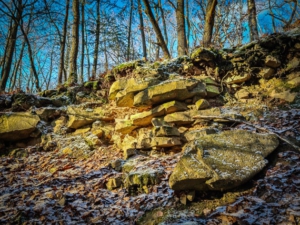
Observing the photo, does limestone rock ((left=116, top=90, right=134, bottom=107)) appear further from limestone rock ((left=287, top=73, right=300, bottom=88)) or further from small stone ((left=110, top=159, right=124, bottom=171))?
limestone rock ((left=287, top=73, right=300, bottom=88))

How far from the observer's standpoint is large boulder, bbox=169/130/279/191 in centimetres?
304

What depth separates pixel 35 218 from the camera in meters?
3.05

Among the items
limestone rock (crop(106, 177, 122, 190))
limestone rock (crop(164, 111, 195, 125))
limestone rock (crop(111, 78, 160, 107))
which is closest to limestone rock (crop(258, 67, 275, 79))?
limestone rock (crop(164, 111, 195, 125))

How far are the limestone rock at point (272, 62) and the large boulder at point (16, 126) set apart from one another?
8.22m

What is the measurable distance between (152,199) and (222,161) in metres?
1.41

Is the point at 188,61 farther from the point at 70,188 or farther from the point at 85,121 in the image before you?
the point at 70,188

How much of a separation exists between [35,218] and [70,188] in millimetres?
933

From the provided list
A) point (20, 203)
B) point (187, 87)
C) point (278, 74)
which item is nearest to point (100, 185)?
point (20, 203)

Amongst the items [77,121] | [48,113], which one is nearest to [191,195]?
[77,121]

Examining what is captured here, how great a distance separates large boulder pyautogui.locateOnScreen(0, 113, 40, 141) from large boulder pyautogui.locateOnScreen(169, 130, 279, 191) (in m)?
5.50

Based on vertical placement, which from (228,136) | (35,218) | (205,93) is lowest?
(35,218)

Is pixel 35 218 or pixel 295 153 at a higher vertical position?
pixel 295 153

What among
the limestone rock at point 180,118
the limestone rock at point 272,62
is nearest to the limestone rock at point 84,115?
the limestone rock at point 180,118

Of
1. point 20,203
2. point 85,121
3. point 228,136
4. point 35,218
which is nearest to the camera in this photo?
point 35,218
